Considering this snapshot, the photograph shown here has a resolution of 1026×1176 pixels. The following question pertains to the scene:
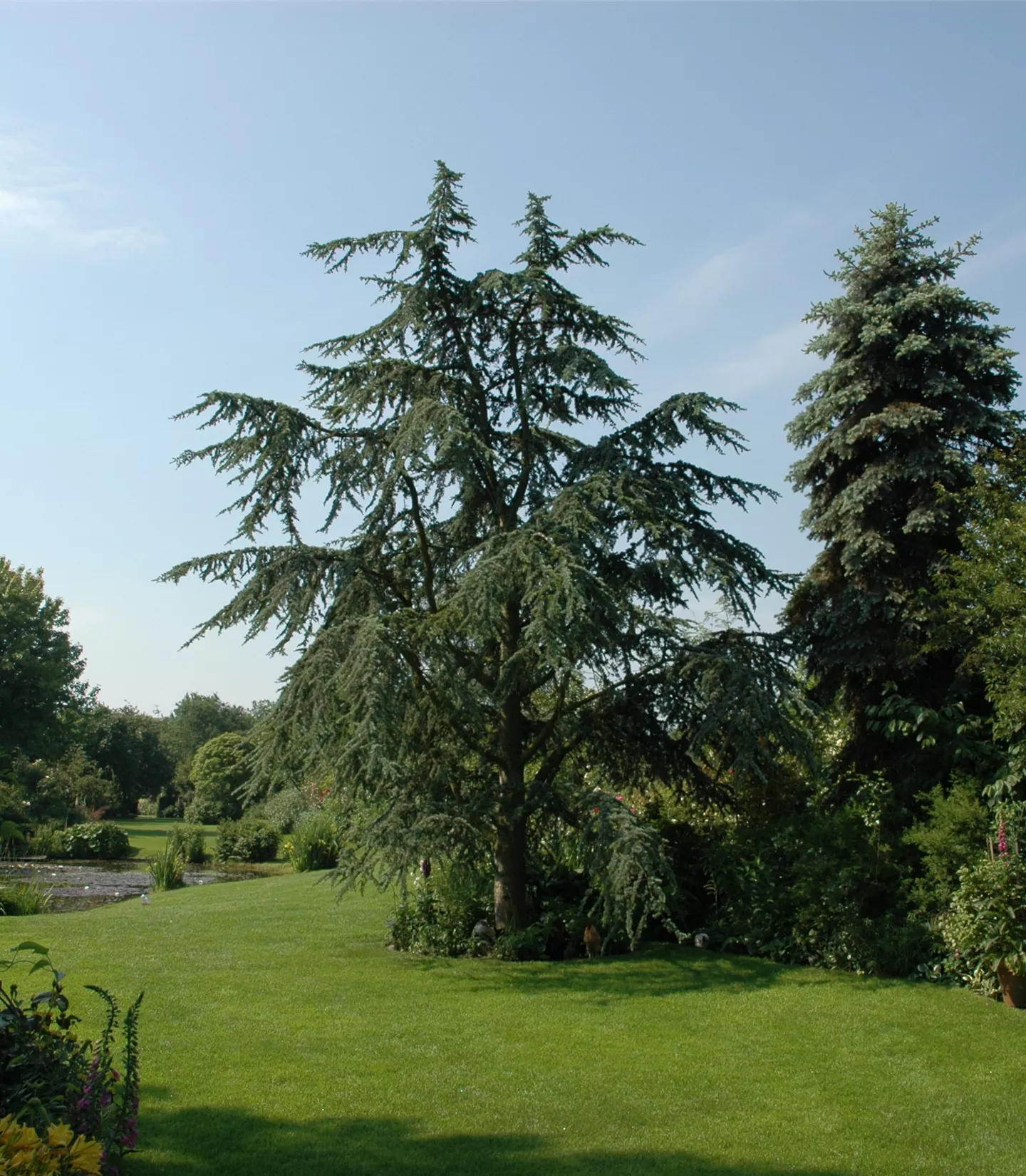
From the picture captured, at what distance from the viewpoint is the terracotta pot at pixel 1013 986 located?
8.45 meters

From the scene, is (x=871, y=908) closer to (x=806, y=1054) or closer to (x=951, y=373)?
(x=806, y=1054)

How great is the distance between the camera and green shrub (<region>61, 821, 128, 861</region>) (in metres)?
27.5

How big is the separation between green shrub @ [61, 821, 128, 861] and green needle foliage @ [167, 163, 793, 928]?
762 inches

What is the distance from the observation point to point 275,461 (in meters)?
10.4

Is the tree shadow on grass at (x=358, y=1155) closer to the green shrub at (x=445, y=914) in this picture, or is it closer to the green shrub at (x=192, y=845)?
the green shrub at (x=445, y=914)

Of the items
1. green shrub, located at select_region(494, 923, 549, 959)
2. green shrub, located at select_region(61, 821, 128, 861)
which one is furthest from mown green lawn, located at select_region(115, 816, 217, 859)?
green shrub, located at select_region(494, 923, 549, 959)

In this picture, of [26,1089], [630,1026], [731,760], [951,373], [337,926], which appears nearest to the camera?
[26,1089]

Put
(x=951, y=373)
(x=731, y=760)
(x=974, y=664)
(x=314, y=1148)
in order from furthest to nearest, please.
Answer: (x=951, y=373) → (x=731, y=760) → (x=974, y=664) → (x=314, y=1148)

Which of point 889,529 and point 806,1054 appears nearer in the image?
point 806,1054

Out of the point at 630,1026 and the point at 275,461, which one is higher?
the point at 275,461

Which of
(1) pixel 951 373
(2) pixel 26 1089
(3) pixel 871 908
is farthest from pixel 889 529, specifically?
(2) pixel 26 1089

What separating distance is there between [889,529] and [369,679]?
6660mm

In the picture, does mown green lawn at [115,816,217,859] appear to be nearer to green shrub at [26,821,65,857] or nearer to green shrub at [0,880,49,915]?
green shrub at [26,821,65,857]

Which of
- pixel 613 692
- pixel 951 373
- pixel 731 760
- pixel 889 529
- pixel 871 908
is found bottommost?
pixel 871 908
